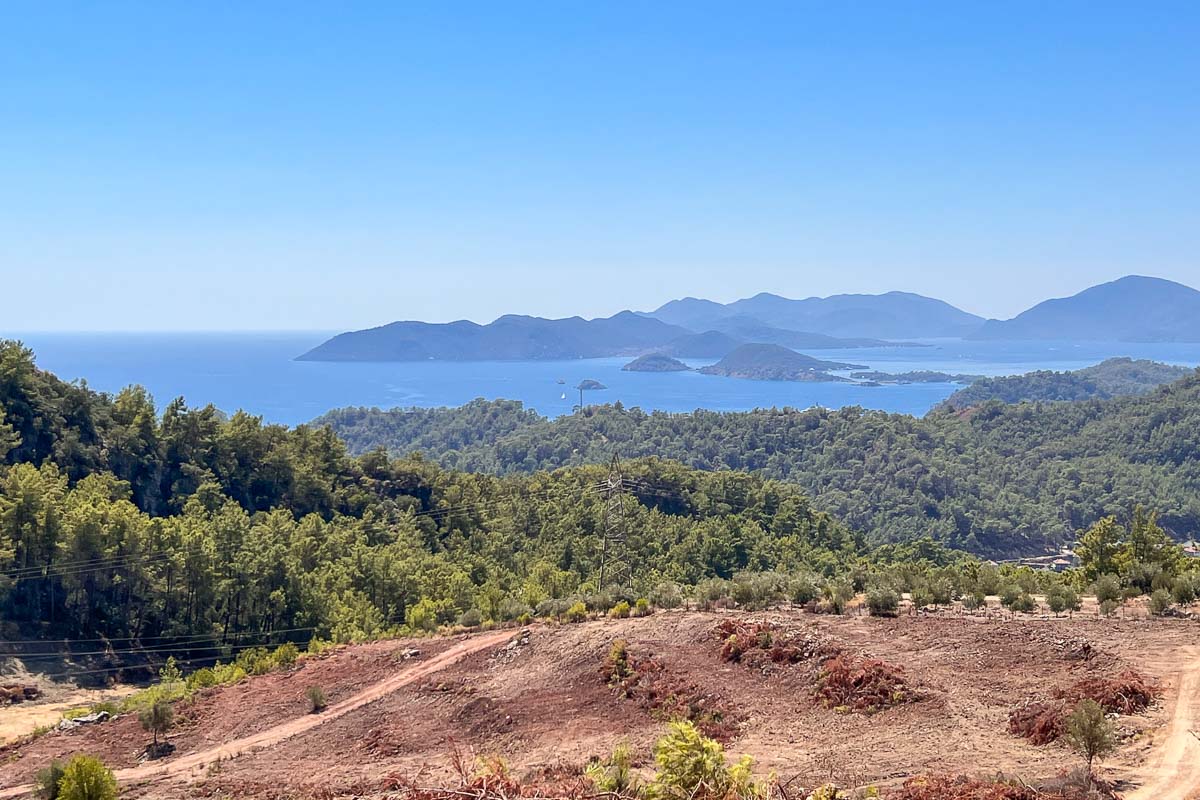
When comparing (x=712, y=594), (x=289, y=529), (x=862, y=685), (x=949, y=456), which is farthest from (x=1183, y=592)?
(x=949, y=456)

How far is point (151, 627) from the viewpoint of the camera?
3388 cm

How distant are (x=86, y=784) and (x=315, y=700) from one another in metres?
7.86

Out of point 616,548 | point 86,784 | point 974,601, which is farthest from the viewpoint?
point 616,548

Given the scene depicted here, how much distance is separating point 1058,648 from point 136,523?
32.3 m

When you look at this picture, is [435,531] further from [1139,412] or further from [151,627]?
[1139,412]

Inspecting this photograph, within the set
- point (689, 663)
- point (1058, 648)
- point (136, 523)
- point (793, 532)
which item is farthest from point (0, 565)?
point (793, 532)

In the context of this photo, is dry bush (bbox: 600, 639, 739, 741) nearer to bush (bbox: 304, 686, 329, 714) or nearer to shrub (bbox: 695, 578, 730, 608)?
shrub (bbox: 695, 578, 730, 608)

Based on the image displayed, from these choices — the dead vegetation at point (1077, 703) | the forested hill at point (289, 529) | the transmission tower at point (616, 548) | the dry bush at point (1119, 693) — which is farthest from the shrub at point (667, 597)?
the transmission tower at point (616, 548)

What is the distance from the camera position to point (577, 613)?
81.9 ft

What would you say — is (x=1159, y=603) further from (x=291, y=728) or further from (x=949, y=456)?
(x=949, y=456)

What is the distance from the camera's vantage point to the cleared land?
1341 centimetres

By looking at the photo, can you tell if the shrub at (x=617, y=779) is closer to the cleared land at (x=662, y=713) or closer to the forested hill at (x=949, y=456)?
the cleared land at (x=662, y=713)

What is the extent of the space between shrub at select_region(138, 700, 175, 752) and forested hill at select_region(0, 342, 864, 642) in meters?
9.95

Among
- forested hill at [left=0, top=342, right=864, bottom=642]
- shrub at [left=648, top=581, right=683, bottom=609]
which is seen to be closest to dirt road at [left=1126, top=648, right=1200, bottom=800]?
shrub at [left=648, top=581, right=683, bottom=609]
